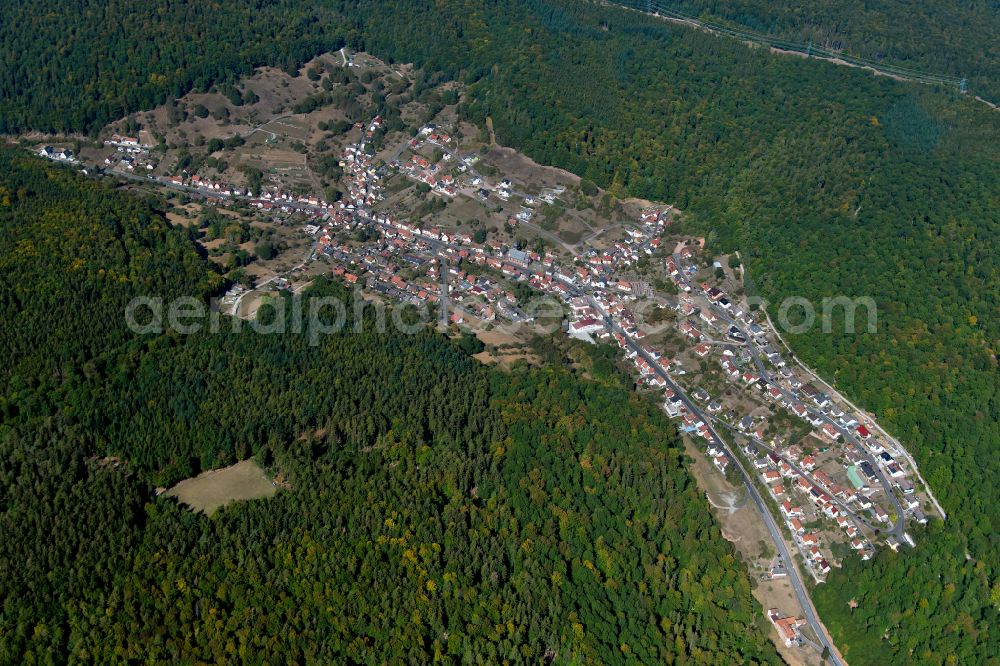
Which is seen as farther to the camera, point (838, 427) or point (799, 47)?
point (799, 47)

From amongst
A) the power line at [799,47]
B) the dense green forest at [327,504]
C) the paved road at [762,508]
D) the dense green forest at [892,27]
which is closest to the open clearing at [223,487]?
the dense green forest at [327,504]

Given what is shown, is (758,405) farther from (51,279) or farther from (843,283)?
(51,279)

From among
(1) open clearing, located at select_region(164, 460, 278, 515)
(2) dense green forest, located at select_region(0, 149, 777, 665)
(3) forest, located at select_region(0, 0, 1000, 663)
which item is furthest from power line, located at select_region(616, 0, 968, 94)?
(1) open clearing, located at select_region(164, 460, 278, 515)

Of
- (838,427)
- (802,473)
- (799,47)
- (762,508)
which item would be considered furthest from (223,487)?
(799,47)

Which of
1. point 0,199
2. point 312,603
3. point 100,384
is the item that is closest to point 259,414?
point 100,384

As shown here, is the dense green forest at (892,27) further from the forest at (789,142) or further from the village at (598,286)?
the village at (598,286)

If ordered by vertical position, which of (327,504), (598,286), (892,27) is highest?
(892,27)

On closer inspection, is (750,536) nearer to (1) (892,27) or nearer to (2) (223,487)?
(2) (223,487)
